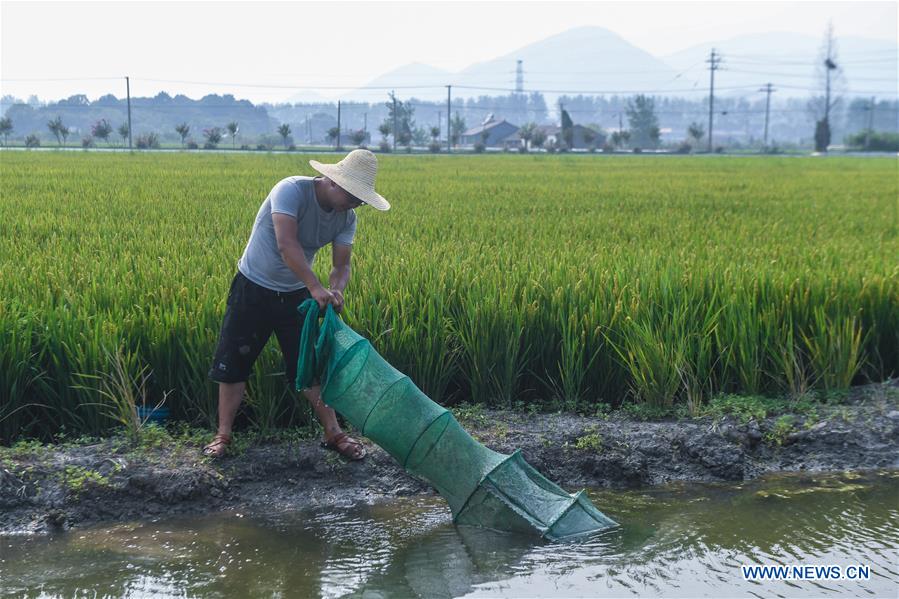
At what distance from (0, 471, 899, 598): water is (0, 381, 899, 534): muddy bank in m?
0.12

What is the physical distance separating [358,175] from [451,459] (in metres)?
1.09

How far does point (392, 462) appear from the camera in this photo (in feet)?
12.7

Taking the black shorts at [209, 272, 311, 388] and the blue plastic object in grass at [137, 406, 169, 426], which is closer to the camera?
the black shorts at [209, 272, 311, 388]

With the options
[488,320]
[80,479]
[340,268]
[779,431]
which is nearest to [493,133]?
[488,320]

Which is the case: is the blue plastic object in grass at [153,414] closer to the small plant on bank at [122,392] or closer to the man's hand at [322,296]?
the small plant on bank at [122,392]

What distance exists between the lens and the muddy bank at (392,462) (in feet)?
11.3


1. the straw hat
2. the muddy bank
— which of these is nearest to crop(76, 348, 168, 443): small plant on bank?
the muddy bank

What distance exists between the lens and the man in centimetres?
344

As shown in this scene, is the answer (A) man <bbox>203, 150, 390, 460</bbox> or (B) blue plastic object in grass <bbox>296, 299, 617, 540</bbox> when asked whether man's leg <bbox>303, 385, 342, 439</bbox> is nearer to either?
(A) man <bbox>203, 150, 390, 460</bbox>

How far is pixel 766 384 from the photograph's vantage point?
4.71 m

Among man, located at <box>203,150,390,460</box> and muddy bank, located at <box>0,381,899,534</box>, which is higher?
man, located at <box>203,150,390,460</box>

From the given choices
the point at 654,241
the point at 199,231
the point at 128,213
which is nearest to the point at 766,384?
the point at 654,241

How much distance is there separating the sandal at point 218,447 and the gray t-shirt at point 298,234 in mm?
648

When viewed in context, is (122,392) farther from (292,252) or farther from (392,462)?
(392,462)
